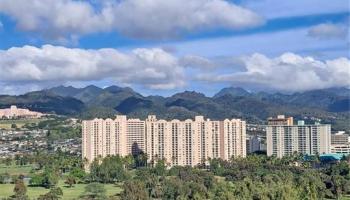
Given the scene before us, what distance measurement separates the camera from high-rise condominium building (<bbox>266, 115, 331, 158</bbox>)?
44969mm

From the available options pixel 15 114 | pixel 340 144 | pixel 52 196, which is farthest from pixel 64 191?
pixel 15 114

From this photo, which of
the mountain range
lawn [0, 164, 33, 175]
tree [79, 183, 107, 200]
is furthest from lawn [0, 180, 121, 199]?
the mountain range

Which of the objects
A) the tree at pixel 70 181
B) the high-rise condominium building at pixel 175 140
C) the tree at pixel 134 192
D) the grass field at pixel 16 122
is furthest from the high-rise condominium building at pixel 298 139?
the grass field at pixel 16 122

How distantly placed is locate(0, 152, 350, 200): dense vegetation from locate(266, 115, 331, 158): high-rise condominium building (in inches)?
191

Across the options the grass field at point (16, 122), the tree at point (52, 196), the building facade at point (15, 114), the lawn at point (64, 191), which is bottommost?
the lawn at point (64, 191)

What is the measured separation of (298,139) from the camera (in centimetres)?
4550

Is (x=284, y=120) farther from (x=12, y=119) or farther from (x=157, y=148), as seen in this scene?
(x=12, y=119)

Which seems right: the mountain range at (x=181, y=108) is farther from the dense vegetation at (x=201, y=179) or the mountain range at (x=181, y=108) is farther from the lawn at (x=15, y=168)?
the dense vegetation at (x=201, y=179)

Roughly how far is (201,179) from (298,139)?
69.6 ft

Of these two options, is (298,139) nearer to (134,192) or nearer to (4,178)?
(4,178)

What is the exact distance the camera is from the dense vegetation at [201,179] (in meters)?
19.3

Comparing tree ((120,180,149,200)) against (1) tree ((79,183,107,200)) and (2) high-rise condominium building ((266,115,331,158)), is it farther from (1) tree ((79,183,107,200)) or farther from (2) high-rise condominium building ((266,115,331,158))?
(2) high-rise condominium building ((266,115,331,158))

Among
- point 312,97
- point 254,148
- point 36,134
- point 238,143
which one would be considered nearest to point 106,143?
point 238,143

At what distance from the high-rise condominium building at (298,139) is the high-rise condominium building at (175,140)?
5786 millimetres
